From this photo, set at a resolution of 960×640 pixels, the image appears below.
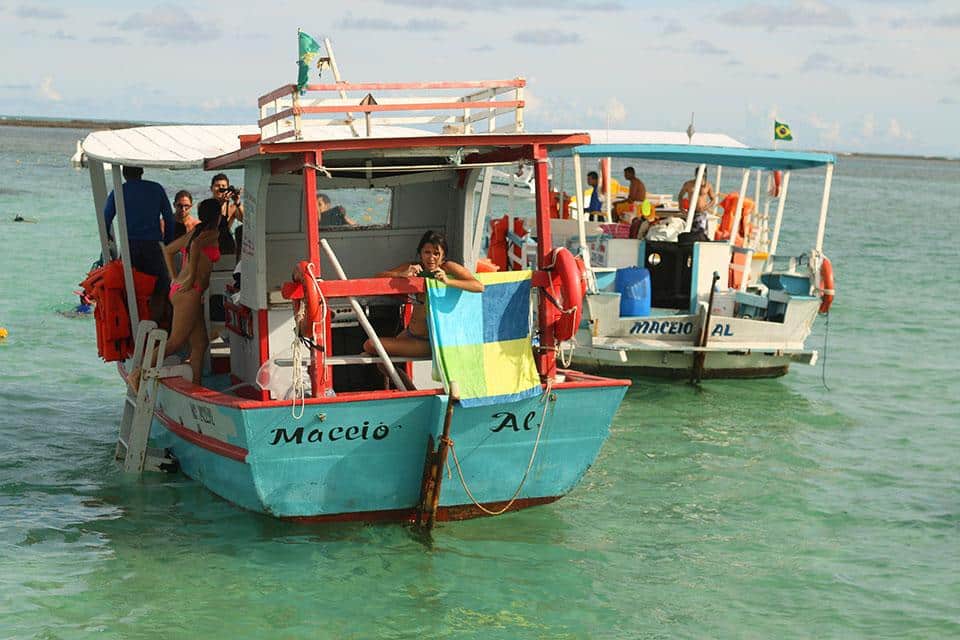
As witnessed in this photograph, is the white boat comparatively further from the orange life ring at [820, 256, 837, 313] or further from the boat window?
the boat window

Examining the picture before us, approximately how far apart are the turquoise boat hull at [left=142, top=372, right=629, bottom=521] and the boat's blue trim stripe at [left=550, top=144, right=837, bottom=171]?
20.1 ft

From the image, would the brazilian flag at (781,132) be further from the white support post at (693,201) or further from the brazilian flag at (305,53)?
the brazilian flag at (305,53)

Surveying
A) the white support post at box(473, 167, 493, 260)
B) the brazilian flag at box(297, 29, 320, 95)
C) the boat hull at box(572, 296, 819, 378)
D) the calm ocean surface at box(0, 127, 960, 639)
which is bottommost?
the calm ocean surface at box(0, 127, 960, 639)

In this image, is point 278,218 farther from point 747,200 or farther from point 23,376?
point 747,200

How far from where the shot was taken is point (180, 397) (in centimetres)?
1005

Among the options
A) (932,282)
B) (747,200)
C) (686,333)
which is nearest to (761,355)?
(686,333)

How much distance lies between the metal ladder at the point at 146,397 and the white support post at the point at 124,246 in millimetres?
216

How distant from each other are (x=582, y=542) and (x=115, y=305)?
457 centimetres

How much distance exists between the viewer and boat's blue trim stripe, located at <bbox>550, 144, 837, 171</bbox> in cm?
1522

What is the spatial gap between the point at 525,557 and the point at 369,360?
1.91 meters

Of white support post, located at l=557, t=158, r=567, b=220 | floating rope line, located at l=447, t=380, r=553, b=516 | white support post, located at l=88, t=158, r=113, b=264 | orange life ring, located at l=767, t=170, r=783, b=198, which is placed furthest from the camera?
orange life ring, located at l=767, t=170, r=783, b=198

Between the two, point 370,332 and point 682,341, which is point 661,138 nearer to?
point 682,341

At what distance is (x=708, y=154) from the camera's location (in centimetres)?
1526

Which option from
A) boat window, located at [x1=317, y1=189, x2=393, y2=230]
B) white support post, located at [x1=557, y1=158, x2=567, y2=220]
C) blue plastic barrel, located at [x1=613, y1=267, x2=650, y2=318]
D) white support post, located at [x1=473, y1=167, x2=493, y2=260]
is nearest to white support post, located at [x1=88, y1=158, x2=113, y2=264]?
boat window, located at [x1=317, y1=189, x2=393, y2=230]
